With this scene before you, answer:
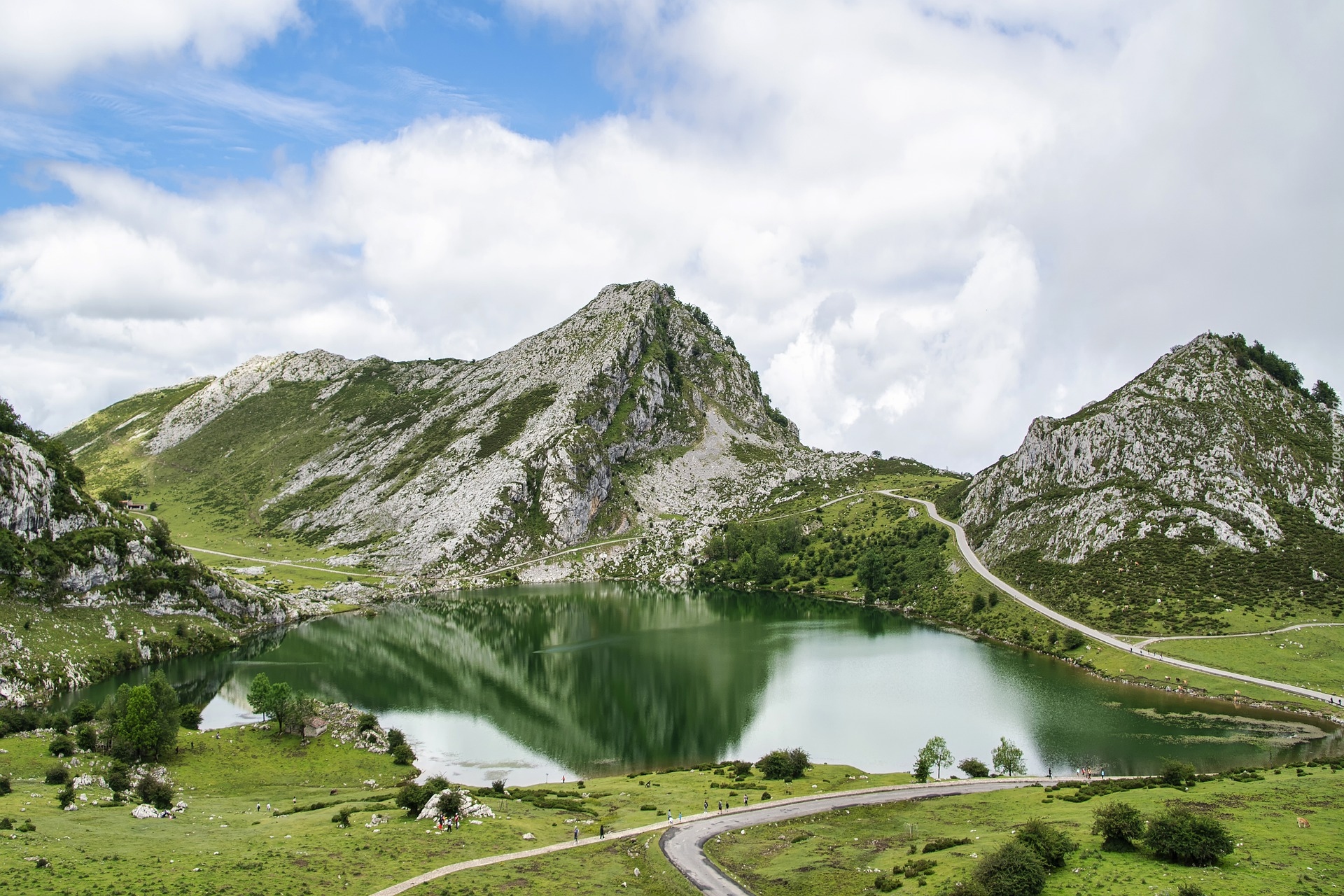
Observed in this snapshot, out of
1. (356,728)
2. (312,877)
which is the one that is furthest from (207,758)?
(312,877)

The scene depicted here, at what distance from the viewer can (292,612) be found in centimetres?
15212

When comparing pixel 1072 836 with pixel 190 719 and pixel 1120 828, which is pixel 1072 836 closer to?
pixel 1120 828

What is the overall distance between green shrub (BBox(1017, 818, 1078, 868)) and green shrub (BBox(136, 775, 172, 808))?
187ft

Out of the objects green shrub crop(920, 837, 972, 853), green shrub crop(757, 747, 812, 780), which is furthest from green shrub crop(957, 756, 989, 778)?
green shrub crop(920, 837, 972, 853)

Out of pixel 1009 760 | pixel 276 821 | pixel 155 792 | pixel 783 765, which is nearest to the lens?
pixel 276 821

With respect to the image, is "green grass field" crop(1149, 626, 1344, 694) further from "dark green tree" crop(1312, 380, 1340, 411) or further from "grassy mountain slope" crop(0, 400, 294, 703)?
"grassy mountain slope" crop(0, 400, 294, 703)

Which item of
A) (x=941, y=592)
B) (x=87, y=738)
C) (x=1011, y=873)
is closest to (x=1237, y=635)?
(x=941, y=592)

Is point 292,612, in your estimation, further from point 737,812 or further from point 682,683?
point 737,812

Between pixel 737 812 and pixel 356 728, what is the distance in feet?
147

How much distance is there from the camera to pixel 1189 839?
37.0m

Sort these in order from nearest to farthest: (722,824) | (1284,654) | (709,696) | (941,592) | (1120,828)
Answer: (1120,828) < (722,824) < (1284,654) < (709,696) < (941,592)

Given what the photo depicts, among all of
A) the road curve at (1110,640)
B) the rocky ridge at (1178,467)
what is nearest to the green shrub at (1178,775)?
the road curve at (1110,640)

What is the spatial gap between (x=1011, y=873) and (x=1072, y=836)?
960cm

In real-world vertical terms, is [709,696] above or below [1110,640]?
below
